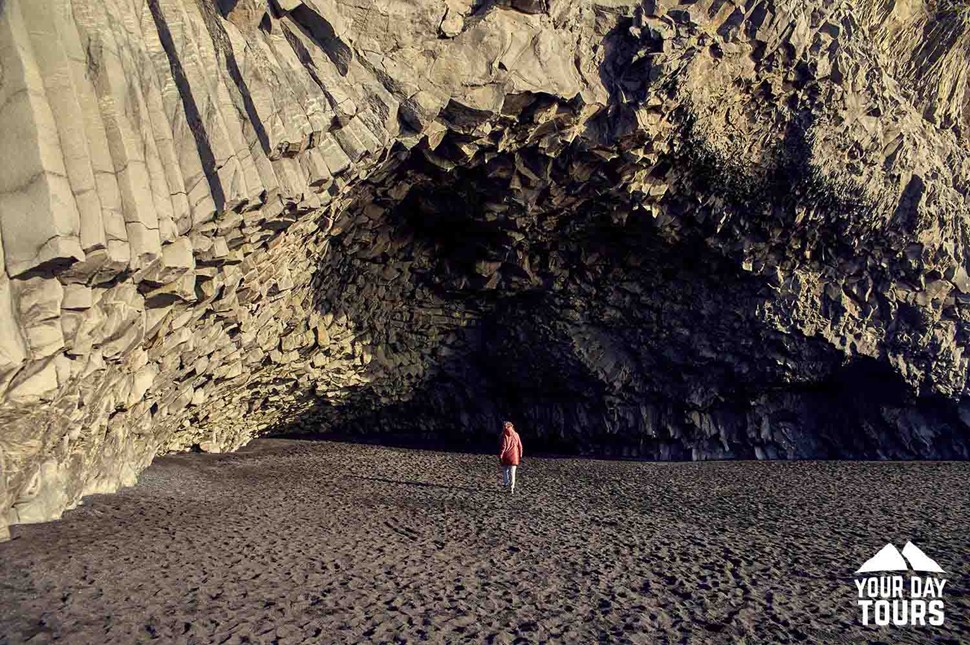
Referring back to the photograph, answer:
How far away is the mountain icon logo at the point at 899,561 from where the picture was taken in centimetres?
747

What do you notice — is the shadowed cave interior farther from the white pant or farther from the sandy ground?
the white pant

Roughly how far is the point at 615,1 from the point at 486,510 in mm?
10911

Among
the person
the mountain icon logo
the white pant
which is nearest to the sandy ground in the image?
the mountain icon logo

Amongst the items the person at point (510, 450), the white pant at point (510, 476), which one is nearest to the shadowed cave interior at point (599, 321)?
the person at point (510, 450)

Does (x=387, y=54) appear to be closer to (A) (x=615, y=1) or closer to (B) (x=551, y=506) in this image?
(A) (x=615, y=1)

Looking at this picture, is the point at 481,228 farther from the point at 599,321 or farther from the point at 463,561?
the point at 463,561

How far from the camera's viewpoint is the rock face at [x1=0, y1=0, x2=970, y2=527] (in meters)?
7.67

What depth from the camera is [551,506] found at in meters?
11.0

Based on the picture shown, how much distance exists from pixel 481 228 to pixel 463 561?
11078 mm

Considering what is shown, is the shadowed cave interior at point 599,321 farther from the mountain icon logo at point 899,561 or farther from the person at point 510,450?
the mountain icon logo at point 899,561

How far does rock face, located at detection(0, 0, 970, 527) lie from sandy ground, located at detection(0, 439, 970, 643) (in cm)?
197

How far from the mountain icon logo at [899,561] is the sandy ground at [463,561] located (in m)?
0.20

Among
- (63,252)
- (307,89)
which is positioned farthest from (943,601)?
(307,89)

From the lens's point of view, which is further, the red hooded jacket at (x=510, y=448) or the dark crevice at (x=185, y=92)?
the red hooded jacket at (x=510, y=448)
